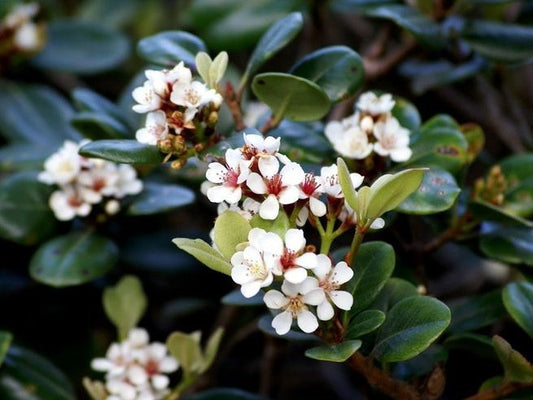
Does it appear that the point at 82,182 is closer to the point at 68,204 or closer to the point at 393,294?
the point at 68,204

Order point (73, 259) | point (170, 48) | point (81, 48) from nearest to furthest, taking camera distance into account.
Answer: point (170, 48)
point (73, 259)
point (81, 48)

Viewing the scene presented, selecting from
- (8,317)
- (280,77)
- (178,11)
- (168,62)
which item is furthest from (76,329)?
(178,11)

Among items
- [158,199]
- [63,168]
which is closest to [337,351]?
[158,199]

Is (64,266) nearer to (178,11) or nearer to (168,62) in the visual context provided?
(168,62)

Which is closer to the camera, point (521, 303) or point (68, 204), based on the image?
point (521, 303)

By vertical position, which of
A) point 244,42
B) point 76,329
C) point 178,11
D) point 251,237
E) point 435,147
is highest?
point 251,237

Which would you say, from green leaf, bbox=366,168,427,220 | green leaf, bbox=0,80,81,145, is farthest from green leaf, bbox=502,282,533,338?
green leaf, bbox=0,80,81,145

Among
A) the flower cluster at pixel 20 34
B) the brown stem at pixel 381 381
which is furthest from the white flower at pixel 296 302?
the flower cluster at pixel 20 34
